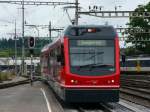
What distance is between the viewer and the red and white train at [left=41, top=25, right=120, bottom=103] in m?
21.6

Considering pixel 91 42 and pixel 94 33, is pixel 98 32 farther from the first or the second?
pixel 91 42

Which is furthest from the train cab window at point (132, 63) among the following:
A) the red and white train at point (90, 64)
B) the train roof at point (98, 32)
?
the red and white train at point (90, 64)

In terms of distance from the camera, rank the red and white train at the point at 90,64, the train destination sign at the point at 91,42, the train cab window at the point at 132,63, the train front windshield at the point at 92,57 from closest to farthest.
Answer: the red and white train at the point at 90,64, the train front windshield at the point at 92,57, the train destination sign at the point at 91,42, the train cab window at the point at 132,63

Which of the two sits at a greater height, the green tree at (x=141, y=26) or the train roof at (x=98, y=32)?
the green tree at (x=141, y=26)

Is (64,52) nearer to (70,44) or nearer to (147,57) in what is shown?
(70,44)

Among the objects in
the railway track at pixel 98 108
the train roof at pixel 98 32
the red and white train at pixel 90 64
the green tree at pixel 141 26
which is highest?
the green tree at pixel 141 26

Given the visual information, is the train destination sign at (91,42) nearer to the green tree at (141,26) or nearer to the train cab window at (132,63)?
the train cab window at (132,63)

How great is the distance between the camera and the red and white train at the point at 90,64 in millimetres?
21562

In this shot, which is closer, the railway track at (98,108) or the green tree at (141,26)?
the railway track at (98,108)

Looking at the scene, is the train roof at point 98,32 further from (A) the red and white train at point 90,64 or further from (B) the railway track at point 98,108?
(B) the railway track at point 98,108

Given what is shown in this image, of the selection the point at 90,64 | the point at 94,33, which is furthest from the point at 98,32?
the point at 90,64

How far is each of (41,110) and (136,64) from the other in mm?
61516

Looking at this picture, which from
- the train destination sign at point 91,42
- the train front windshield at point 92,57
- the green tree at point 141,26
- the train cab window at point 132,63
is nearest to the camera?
the train front windshield at point 92,57

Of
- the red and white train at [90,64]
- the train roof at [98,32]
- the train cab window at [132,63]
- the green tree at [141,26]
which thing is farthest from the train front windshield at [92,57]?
the green tree at [141,26]
